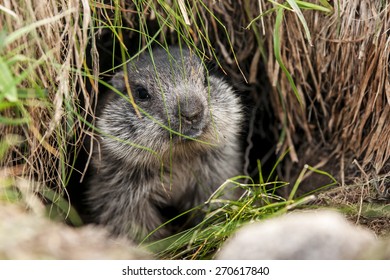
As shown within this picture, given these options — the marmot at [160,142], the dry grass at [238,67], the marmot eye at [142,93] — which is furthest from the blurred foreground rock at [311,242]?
the marmot eye at [142,93]

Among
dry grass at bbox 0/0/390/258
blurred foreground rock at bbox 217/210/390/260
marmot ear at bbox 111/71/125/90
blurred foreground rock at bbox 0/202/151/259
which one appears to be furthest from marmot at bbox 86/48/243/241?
blurred foreground rock at bbox 217/210/390/260

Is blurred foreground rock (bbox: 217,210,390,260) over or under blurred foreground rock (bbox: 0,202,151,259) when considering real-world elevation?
under

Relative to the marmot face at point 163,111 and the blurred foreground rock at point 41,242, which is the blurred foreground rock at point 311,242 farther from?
the marmot face at point 163,111

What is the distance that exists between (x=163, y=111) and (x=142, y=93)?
0.99 ft

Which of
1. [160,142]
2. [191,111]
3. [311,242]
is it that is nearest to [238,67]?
[191,111]

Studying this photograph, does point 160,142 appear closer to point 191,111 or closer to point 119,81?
point 191,111

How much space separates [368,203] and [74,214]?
217cm

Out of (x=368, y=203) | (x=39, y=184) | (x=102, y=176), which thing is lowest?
(x=368, y=203)

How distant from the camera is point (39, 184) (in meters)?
3.51

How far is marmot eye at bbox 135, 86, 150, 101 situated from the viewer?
388cm

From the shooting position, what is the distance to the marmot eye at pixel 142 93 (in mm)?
3875

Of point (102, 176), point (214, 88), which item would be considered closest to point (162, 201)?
point (102, 176)

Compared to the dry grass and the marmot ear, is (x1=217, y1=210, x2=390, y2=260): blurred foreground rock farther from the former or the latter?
the marmot ear

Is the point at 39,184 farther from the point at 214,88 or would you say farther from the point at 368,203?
the point at 368,203
